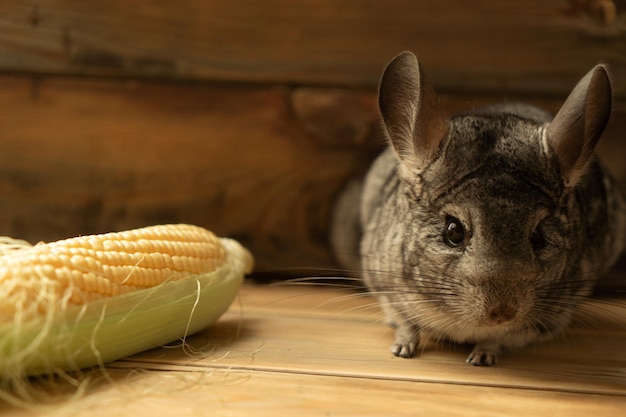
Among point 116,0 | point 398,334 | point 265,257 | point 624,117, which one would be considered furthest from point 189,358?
point 624,117

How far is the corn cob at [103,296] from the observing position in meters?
1.59

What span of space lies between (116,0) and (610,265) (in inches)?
88.8

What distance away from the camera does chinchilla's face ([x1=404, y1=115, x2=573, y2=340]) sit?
5.91 ft

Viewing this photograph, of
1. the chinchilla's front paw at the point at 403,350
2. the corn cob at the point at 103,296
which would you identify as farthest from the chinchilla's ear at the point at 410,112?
the corn cob at the point at 103,296

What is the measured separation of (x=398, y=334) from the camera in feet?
6.93

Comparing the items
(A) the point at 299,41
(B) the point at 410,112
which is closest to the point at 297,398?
(B) the point at 410,112

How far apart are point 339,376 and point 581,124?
38.3 inches

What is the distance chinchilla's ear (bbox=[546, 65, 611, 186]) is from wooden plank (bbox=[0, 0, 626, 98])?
882 mm

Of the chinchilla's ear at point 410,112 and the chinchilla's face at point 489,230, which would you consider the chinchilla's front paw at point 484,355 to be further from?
the chinchilla's ear at point 410,112

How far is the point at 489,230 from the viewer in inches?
71.1

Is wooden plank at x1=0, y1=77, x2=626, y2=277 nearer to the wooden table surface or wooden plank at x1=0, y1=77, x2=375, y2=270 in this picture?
wooden plank at x1=0, y1=77, x2=375, y2=270

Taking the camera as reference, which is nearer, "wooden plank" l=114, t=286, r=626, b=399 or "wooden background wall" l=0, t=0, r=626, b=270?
"wooden plank" l=114, t=286, r=626, b=399

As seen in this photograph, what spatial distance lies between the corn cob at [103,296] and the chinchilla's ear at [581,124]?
3.50 feet

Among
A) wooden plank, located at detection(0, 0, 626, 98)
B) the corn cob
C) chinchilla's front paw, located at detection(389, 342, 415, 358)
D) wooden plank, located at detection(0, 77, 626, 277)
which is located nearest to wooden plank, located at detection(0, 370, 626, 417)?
the corn cob
